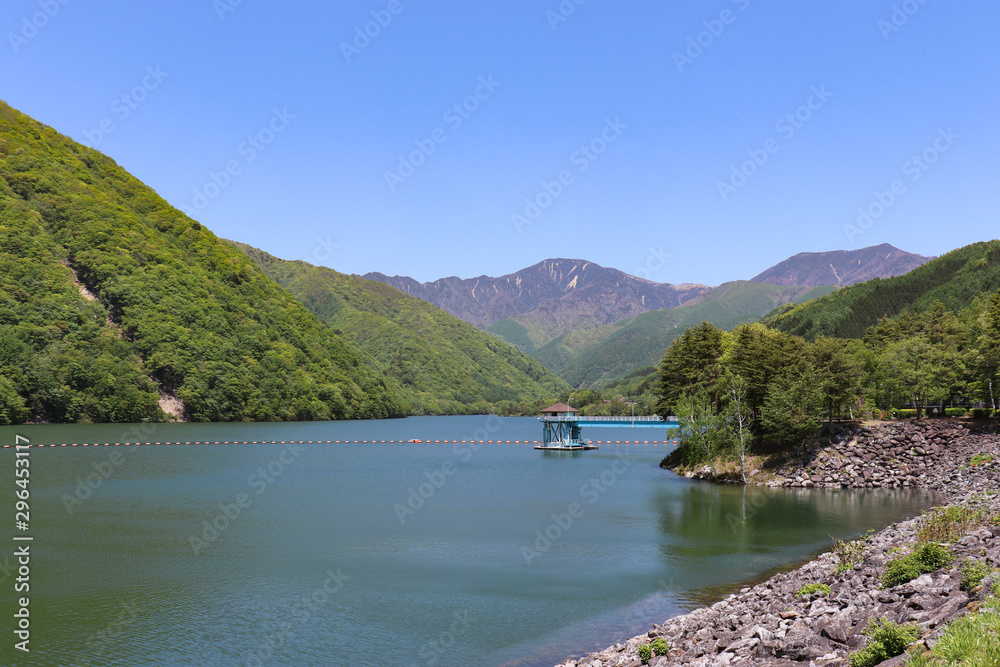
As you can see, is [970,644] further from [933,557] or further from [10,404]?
[10,404]

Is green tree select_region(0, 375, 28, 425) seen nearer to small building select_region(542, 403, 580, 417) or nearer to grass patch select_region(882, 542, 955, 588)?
small building select_region(542, 403, 580, 417)

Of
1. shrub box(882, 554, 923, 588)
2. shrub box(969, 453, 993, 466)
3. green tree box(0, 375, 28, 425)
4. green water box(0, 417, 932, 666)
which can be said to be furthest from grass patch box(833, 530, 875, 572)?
green tree box(0, 375, 28, 425)

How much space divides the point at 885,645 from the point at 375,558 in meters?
32.7

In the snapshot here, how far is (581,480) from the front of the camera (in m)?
85.5

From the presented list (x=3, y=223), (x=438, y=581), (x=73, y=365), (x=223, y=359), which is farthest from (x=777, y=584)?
(x=3, y=223)

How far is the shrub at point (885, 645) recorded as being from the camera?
13516mm

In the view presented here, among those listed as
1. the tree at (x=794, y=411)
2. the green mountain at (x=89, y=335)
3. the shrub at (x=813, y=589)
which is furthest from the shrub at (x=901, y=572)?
the green mountain at (x=89, y=335)

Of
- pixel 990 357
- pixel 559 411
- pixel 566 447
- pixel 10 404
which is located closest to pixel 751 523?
pixel 990 357

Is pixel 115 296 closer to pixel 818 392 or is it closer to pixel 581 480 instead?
pixel 581 480

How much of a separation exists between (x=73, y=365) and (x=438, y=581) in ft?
501

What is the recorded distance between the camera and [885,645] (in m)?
13.7

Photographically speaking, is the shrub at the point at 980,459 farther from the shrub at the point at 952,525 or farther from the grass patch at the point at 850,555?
the shrub at the point at 952,525

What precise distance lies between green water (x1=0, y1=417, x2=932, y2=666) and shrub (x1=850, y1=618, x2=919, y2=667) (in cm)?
1284

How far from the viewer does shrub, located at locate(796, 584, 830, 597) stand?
22569mm
